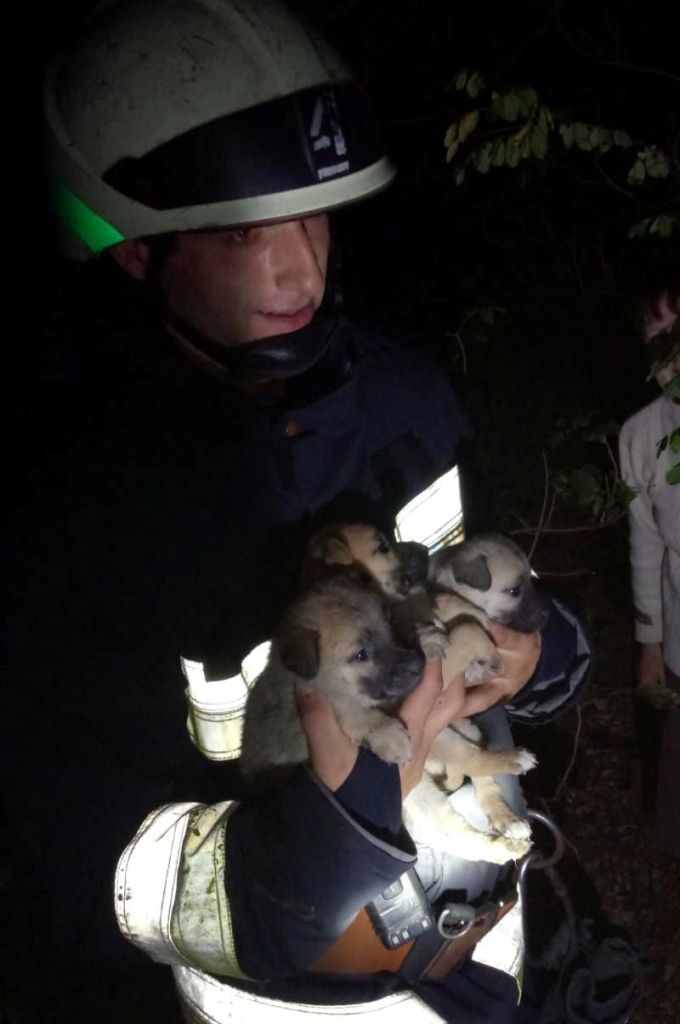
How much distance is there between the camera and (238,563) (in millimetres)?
2494

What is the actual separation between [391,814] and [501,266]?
9.99 metres

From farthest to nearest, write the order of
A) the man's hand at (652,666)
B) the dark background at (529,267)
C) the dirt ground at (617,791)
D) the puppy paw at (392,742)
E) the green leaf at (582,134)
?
the dark background at (529,267)
the man's hand at (652,666)
the dirt ground at (617,791)
the green leaf at (582,134)
the puppy paw at (392,742)

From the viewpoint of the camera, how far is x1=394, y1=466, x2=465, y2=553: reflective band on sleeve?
291 cm

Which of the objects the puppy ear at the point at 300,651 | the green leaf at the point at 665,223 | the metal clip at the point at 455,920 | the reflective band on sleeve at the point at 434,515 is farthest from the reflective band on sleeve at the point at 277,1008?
the green leaf at the point at 665,223

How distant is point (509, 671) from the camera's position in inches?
113

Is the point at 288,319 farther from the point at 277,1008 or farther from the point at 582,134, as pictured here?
the point at 582,134

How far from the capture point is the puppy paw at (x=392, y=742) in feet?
7.92

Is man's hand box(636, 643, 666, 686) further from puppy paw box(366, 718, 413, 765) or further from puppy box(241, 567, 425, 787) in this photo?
puppy paw box(366, 718, 413, 765)

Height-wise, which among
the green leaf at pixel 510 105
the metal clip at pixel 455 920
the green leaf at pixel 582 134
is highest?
the green leaf at pixel 510 105

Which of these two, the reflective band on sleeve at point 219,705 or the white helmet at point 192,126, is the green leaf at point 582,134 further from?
the reflective band on sleeve at point 219,705

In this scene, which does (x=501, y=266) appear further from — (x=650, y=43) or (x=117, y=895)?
(x=117, y=895)

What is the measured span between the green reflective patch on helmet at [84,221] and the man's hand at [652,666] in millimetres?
3617

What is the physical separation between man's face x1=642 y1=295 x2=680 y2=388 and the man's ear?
2324 millimetres

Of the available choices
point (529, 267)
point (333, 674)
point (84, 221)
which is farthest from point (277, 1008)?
point (529, 267)
